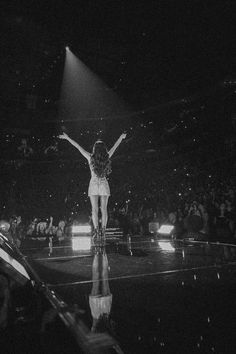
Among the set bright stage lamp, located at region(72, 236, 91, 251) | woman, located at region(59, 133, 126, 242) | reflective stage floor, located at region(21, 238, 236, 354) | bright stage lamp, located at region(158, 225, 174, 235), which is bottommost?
reflective stage floor, located at region(21, 238, 236, 354)

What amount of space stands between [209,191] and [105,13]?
8.66 meters

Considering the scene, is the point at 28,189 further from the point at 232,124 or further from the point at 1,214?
the point at 232,124

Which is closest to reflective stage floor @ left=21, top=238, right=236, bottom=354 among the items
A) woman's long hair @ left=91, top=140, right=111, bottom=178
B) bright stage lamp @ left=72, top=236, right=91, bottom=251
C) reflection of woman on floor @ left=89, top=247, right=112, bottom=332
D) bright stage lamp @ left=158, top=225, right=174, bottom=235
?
reflection of woman on floor @ left=89, top=247, right=112, bottom=332

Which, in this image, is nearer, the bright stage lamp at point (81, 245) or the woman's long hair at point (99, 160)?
the bright stage lamp at point (81, 245)

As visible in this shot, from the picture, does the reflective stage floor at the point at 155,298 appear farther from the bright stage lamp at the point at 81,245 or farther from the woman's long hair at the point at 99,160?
the woman's long hair at the point at 99,160

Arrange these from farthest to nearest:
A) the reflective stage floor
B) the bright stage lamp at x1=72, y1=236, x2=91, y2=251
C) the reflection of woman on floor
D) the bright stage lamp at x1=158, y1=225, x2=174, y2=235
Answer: the bright stage lamp at x1=158, y1=225, x2=174, y2=235 → the bright stage lamp at x1=72, y1=236, x2=91, y2=251 → the reflection of woman on floor → the reflective stage floor

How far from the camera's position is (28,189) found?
787 inches

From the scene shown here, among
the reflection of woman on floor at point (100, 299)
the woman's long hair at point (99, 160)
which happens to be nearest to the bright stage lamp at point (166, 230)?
the woman's long hair at point (99, 160)

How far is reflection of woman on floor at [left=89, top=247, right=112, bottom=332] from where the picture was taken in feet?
6.38

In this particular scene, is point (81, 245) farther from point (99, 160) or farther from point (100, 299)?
point (100, 299)

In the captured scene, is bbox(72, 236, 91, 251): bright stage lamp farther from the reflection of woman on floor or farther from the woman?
the reflection of woman on floor

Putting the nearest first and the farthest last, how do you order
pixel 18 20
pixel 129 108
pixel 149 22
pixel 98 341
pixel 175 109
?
pixel 98 341 < pixel 149 22 < pixel 18 20 < pixel 175 109 < pixel 129 108

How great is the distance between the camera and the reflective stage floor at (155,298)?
5.72 feet

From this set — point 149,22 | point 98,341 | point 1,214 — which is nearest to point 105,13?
point 149,22
